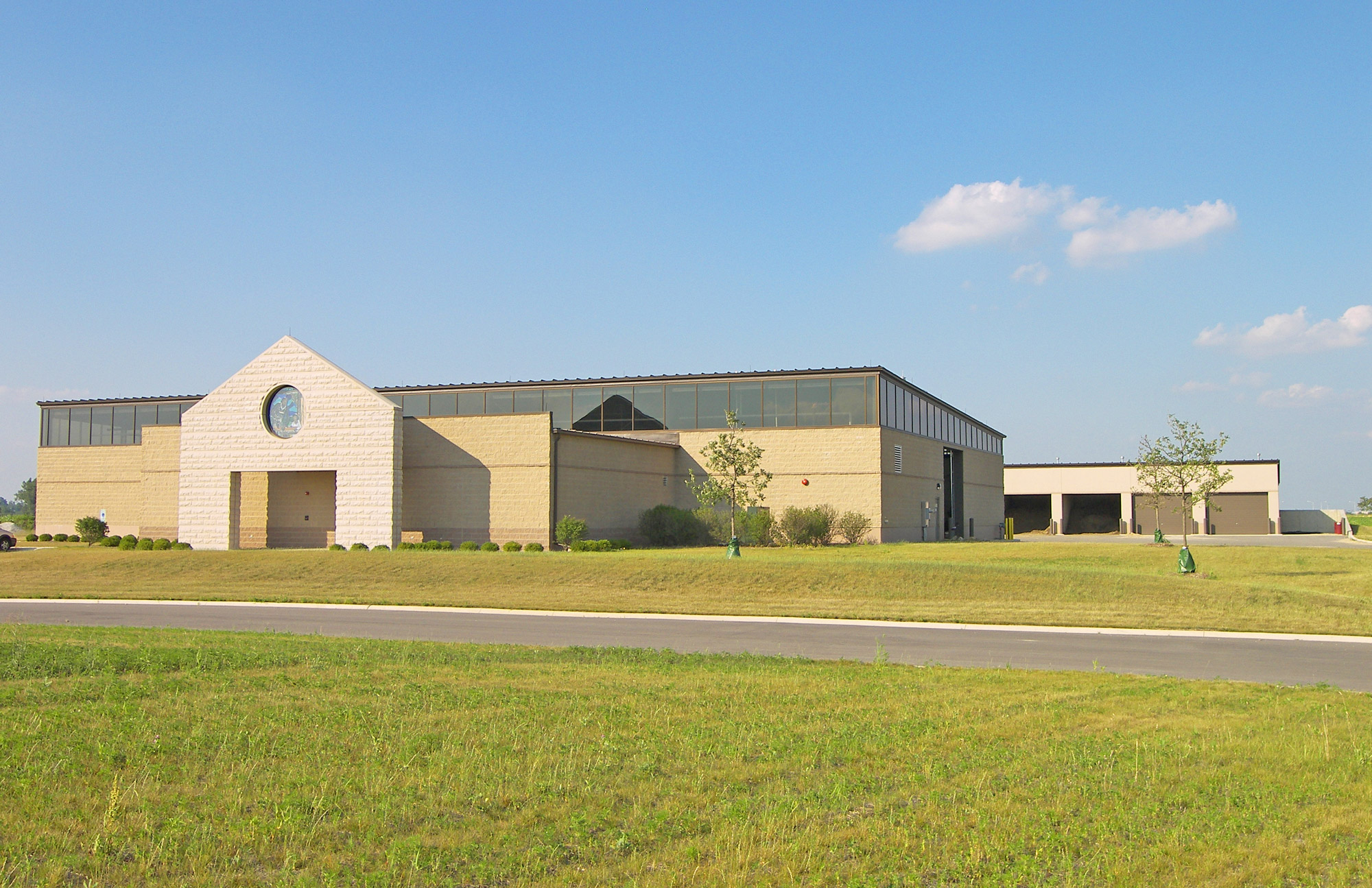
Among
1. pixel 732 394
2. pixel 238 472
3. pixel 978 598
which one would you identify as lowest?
pixel 978 598

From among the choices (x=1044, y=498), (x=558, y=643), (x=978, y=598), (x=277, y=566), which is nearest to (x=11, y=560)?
(x=277, y=566)

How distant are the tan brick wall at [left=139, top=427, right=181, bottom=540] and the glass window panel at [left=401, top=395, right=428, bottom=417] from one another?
36.8ft

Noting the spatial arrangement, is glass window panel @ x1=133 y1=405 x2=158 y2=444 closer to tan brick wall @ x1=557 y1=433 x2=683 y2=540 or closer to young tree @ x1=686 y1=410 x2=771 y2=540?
tan brick wall @ x1=557 y1=433 x2=683 y2=540

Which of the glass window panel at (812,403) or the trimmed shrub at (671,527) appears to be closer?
the trimmed shrub at (671,527)

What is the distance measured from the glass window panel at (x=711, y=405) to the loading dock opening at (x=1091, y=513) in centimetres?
4342

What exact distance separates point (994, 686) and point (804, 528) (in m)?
33.1

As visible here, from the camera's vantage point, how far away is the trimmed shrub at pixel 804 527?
44.7m

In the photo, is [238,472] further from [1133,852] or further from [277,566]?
[1133,852]

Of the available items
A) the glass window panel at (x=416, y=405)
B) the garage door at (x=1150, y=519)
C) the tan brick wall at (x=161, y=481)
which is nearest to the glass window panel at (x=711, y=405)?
the glass window panel at (x=416, y=405)

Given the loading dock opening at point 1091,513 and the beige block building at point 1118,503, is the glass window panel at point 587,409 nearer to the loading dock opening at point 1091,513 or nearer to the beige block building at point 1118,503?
the beige block building at point 1118,503

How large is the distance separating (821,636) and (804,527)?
26379 millimetres

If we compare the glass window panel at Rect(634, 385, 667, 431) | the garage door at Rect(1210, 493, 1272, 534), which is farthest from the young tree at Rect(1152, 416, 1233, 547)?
the garage door at Rect(1210, 493, 1272, 534)

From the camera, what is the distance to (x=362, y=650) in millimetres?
14188

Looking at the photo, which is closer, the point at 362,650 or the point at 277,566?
the point at 362,650
